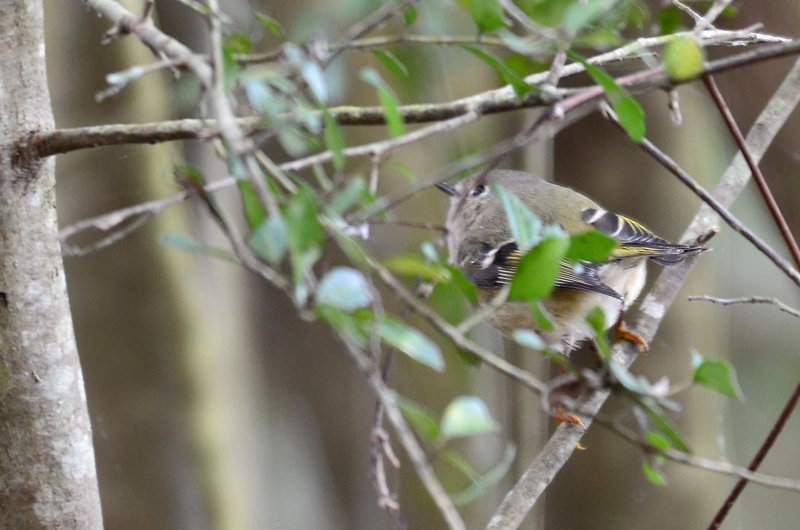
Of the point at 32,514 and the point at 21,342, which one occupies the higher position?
the point at 21,342

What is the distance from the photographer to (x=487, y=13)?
50 centimetres

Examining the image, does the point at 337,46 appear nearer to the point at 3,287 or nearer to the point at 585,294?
the point at 3,287

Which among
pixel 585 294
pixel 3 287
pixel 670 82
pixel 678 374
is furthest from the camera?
pixel 678 374

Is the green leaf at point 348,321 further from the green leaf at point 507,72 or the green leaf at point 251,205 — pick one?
the green leaf at point 507,72

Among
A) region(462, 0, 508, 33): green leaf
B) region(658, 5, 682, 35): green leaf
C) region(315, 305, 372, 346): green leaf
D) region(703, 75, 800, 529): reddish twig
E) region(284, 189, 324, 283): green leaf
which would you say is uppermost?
region(462, 0, 508, 33): green leaf

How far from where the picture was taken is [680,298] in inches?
79.8

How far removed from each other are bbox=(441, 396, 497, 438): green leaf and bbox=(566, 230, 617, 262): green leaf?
5.1 inches

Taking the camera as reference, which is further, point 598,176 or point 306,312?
point 598,176

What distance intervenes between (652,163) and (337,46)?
5.19 feet

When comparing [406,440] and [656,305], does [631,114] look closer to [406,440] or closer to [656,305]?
[406,440]

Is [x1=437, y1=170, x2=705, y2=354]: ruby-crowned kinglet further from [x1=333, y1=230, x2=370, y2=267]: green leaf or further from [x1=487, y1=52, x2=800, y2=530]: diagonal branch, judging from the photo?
[x1=333, y1=230, x2=370, y2=267]: green leaf

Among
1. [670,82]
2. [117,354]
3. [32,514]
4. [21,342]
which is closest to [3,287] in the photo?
[21,342]

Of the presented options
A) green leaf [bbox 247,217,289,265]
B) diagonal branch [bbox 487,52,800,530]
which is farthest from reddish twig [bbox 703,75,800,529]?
green leaf [bbox 247,217,289,265]

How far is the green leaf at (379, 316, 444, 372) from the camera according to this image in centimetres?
38
